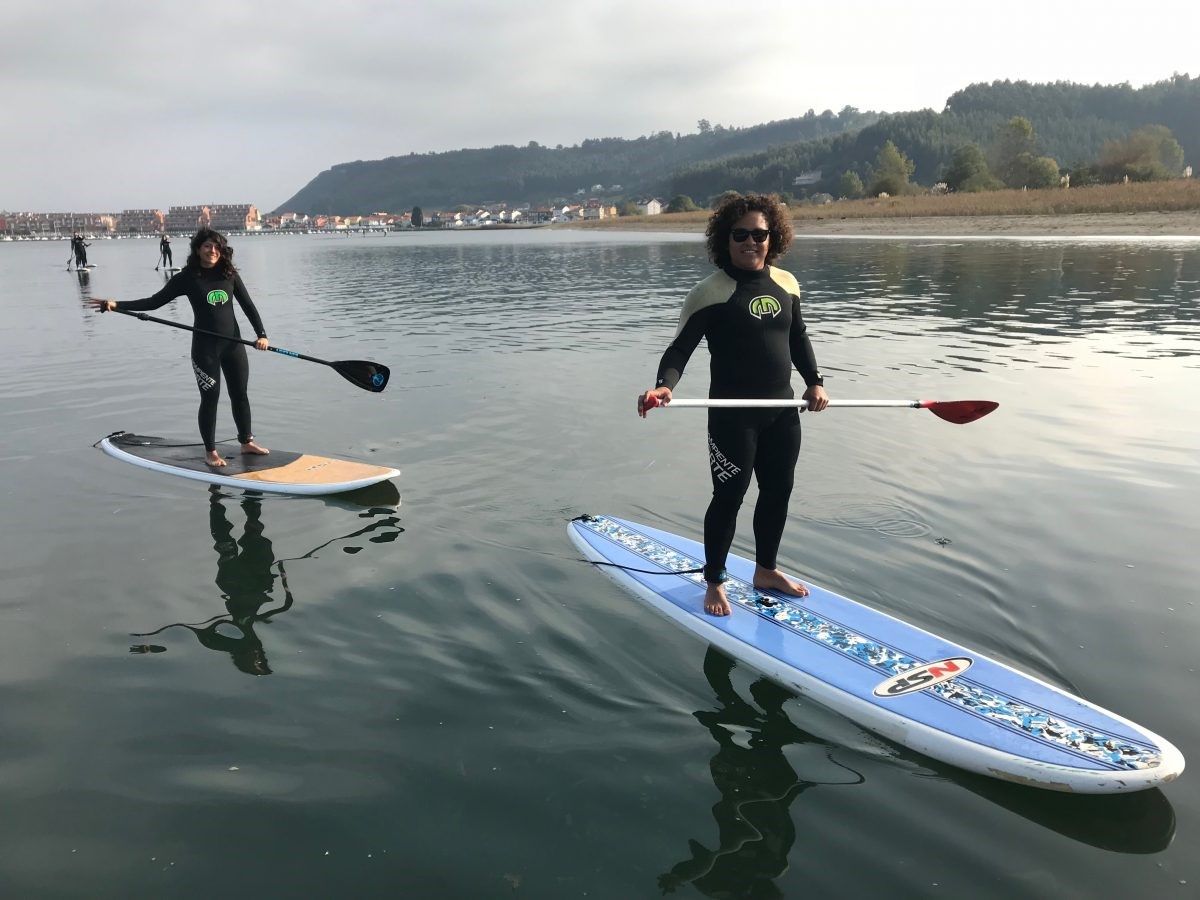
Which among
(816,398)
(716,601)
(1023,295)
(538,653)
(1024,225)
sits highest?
(1024,225)

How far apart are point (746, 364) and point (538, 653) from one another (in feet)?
7.10

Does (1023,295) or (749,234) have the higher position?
(749,234)

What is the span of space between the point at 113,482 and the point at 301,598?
3.86 meters

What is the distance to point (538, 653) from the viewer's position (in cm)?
473

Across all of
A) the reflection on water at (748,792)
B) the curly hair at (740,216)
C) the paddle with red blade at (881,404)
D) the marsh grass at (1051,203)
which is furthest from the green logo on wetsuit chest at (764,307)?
the marsh grass at (1051,203)

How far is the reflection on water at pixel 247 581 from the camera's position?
488 centimetres

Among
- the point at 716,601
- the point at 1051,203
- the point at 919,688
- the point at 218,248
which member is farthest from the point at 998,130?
the point at 919,688

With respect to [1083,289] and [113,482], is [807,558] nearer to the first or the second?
[113,482]

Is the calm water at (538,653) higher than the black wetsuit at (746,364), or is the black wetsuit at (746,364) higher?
the black wetsuit at (746,364)

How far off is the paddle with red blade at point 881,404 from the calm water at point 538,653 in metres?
1.19

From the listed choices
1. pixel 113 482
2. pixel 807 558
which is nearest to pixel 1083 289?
pixel 807 558

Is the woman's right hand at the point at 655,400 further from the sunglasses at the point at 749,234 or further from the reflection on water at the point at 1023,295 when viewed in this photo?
the reflection on water at the point at 1023,295

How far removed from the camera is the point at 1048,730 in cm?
371

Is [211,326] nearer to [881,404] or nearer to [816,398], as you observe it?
[816,398]
